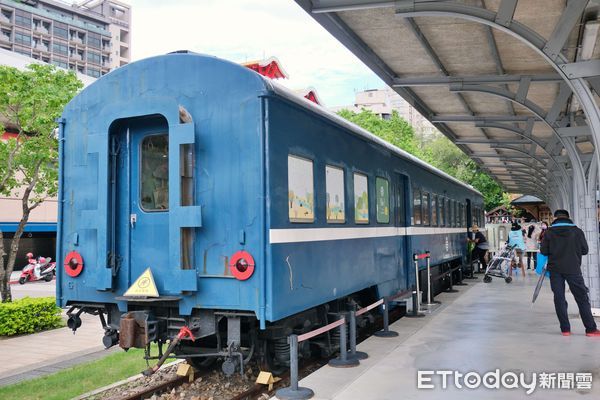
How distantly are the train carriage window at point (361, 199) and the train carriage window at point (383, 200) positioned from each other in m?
0.56

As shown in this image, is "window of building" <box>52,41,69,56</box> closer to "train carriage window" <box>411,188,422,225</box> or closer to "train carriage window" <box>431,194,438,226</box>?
"train carriage window" <box>431,194,438,226</box>

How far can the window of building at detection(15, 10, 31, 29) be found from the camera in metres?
75.9

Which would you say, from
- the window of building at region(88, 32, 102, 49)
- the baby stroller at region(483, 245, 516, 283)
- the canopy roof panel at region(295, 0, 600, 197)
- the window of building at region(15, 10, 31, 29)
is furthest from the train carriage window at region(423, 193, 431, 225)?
the window of building at region(88, 32, 102, 49)

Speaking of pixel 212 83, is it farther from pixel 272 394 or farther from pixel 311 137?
pixel 272 394

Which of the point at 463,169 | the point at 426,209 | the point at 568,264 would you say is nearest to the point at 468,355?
the point at 568,264

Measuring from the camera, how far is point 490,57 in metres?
9.40

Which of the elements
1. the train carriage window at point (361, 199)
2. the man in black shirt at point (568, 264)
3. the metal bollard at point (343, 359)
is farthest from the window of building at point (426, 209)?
the metal bollard at point (343, 359)

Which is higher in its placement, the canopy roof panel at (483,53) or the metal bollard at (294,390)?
the canopy roof panel at (483,53)

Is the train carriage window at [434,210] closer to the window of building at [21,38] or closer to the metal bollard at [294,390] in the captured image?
the metal bollard at [294,390]

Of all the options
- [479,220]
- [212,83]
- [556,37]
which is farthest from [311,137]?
[479,220]

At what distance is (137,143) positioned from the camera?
19.0 feet

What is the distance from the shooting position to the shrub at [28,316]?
34.0ft

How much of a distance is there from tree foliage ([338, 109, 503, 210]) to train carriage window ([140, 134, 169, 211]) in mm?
23902

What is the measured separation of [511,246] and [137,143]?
13936 millimetres
